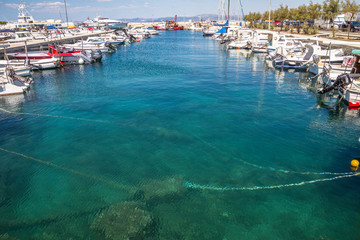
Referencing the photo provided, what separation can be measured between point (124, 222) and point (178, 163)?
4.68 metres

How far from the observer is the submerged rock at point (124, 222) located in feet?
27.4

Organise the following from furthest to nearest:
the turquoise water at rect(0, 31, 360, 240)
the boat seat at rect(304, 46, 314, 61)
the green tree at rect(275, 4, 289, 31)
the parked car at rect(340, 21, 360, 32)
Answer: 1. the green tree at rect(275, 4, 289, 31)
2. the parked car at rect(340, 21, 360, 32)
3. the boat seat at rect(304, 46, 314, 61)
4. the turquoise water at rect(0, 31, 360, 240)

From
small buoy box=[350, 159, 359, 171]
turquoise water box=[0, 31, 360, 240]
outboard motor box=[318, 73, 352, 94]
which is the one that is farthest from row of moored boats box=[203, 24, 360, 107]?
small buoy box=[350, 159, 359, 171]

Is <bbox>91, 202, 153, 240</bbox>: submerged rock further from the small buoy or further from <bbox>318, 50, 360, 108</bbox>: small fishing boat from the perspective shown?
<bbox>318, 50, 360, 108</bbox>: small fishing boat

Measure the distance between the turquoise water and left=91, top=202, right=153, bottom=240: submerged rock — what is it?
6 centimetres

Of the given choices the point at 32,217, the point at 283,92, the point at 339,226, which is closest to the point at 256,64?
the point at 283,92

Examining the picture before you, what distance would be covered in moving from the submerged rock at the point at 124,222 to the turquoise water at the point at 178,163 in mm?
62

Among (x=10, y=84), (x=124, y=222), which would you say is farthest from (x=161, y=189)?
(x=10, y=84)

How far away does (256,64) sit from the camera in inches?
1649

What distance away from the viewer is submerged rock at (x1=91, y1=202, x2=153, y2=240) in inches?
329

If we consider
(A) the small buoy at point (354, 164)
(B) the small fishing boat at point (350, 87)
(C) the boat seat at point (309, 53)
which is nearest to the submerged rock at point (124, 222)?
(A) the small buoy at point (354, 164)

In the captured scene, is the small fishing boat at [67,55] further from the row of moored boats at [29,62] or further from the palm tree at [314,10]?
the palm tree at [314,10]

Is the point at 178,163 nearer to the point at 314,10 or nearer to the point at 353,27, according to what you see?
the point at 314,10

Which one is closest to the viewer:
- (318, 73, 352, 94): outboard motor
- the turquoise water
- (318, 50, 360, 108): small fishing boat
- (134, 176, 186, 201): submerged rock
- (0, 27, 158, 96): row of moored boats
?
the turquoise water
